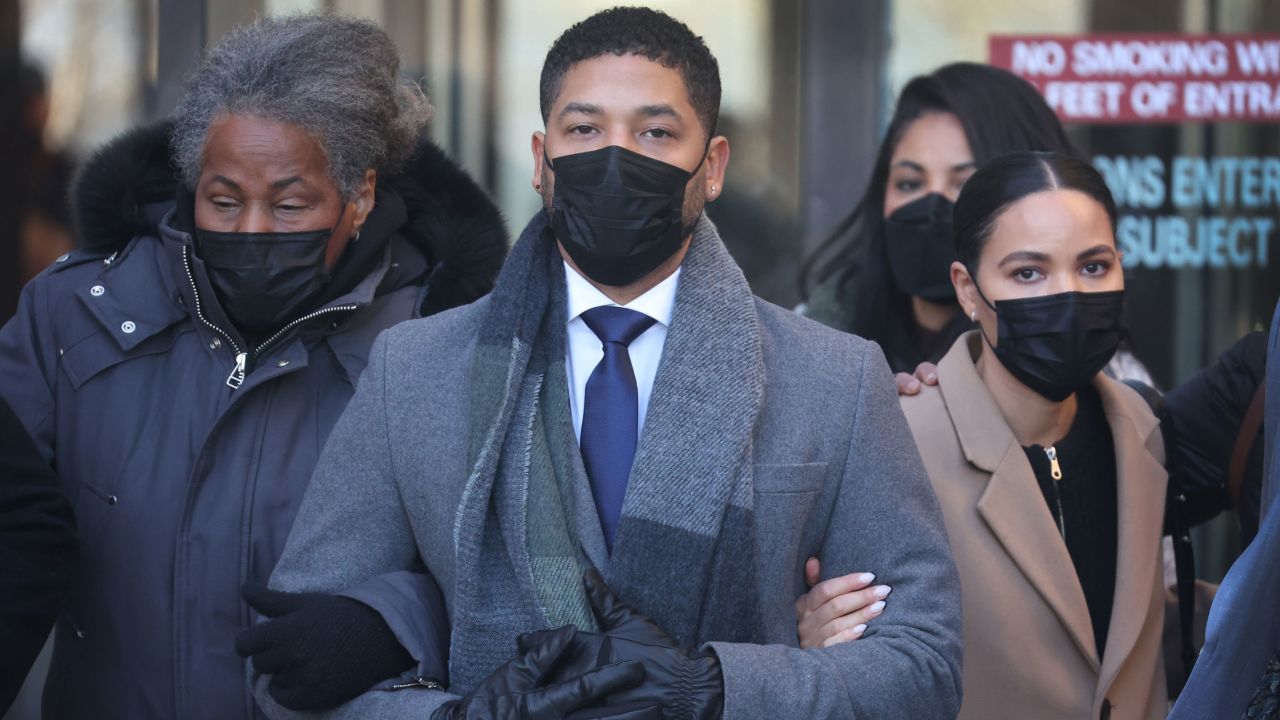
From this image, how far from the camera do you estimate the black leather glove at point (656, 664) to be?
2047mm

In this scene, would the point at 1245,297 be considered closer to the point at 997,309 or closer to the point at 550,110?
the point at 997,309

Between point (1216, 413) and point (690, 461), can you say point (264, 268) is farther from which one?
point (1216, 413)

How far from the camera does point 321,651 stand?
2150mm

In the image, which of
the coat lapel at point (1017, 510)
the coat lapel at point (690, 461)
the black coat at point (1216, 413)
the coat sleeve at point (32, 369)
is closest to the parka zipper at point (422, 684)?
the coat lapel at point (690, 461)

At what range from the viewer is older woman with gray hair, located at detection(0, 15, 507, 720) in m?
2.78

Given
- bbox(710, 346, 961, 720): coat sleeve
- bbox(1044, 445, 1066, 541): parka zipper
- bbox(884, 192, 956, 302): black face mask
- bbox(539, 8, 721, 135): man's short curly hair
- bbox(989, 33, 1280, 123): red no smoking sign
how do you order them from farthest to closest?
bbox(989, 33, 1280, 123): red no smoking sign < bbox(884, 192, 956, 302): black face mask < bbox(1044, 445, 1066, 541): parka zipper < bbox(539, 8, 721, 135): man's short curly hair < bbox(710, 346, 961, 720): coat sleeve

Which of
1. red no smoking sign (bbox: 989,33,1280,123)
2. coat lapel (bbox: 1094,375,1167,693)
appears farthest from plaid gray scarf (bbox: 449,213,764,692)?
red no smoking sign (bbox: 989,33,1280,123)

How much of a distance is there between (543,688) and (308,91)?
56.2 inches

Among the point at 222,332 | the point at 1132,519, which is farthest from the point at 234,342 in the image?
the point at 1132,519

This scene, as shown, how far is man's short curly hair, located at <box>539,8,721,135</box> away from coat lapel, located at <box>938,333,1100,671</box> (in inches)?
36.7

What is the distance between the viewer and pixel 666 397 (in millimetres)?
2314

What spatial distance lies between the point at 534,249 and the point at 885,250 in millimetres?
1681

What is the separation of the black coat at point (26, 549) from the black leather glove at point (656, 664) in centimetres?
96

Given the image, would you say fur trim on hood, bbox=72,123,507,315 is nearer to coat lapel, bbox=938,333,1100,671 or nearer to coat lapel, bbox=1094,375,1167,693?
coat lapel, bbox=938,333,1100,671
